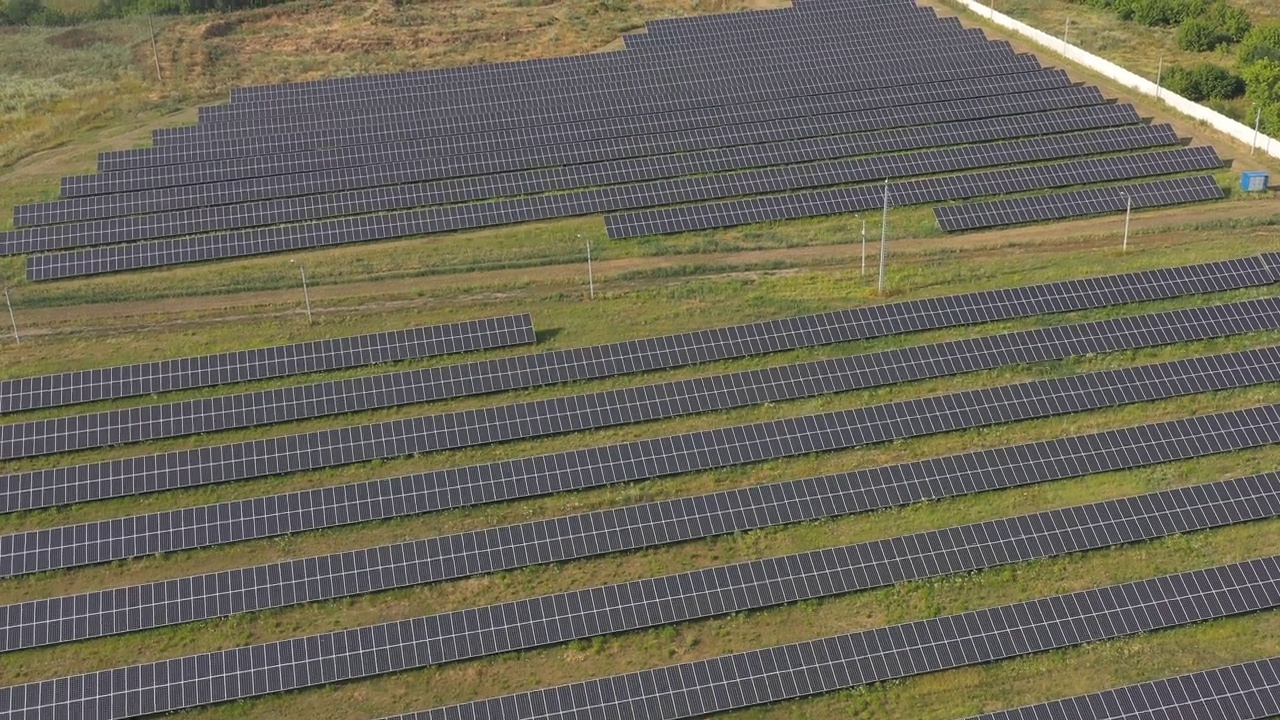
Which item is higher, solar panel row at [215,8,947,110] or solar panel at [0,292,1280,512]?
solar panel row at [215,8,947,110]

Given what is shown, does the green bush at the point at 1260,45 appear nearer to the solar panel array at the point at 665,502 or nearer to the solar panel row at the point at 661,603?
the solar panel array at the point at 665,502

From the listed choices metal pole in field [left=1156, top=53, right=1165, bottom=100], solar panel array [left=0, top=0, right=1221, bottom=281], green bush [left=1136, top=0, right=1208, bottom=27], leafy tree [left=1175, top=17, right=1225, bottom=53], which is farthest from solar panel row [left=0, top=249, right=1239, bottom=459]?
green bush [left=1136, top=0, right=1208, bottom=27]

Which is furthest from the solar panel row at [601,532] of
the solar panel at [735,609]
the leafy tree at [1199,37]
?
the leafy tree at [1199,37]

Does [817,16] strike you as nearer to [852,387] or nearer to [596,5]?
[596,5]

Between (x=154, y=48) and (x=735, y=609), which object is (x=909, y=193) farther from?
(x=154, y=48)

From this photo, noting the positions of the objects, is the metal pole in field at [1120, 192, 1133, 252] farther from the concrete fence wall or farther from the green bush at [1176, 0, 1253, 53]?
the green bush at [1176, 0, 1253, 53]

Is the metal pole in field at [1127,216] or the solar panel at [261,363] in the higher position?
the solar panel at [261,363]
